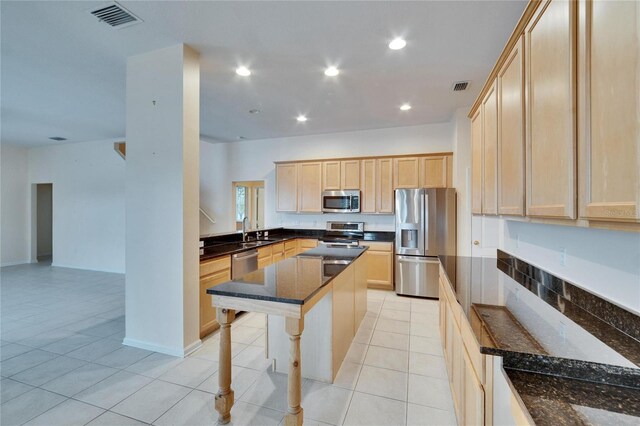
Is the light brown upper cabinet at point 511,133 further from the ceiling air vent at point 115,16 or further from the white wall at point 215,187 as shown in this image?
the white wall at point 215,187

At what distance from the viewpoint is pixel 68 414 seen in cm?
191

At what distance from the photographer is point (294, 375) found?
1721 mm

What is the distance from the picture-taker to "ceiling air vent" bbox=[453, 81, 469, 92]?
3.34 metres

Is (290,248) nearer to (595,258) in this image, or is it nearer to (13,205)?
(595,258)

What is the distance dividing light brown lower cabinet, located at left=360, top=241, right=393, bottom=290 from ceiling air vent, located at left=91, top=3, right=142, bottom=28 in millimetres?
4056

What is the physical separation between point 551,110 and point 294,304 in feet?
5.27

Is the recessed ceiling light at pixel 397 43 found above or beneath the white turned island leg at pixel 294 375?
above

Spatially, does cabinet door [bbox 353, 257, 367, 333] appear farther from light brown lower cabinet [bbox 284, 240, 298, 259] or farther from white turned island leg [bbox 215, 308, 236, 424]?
light brown lower cabinet [bbox 284, 240, 298, 259]

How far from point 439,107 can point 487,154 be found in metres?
2.23

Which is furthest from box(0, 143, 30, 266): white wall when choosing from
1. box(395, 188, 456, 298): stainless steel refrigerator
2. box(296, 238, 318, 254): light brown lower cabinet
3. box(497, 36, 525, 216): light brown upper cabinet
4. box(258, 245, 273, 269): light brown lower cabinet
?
box(497, 36, 525, 216): light brown upper cabinet

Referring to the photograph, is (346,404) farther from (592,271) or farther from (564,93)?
(564,93)

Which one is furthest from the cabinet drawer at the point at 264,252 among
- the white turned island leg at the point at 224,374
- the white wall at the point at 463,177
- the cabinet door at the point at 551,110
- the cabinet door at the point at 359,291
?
the cabinet door at the point at 551,110

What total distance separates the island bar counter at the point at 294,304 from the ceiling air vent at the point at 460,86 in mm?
2465

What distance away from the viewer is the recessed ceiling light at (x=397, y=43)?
2.51 meters
